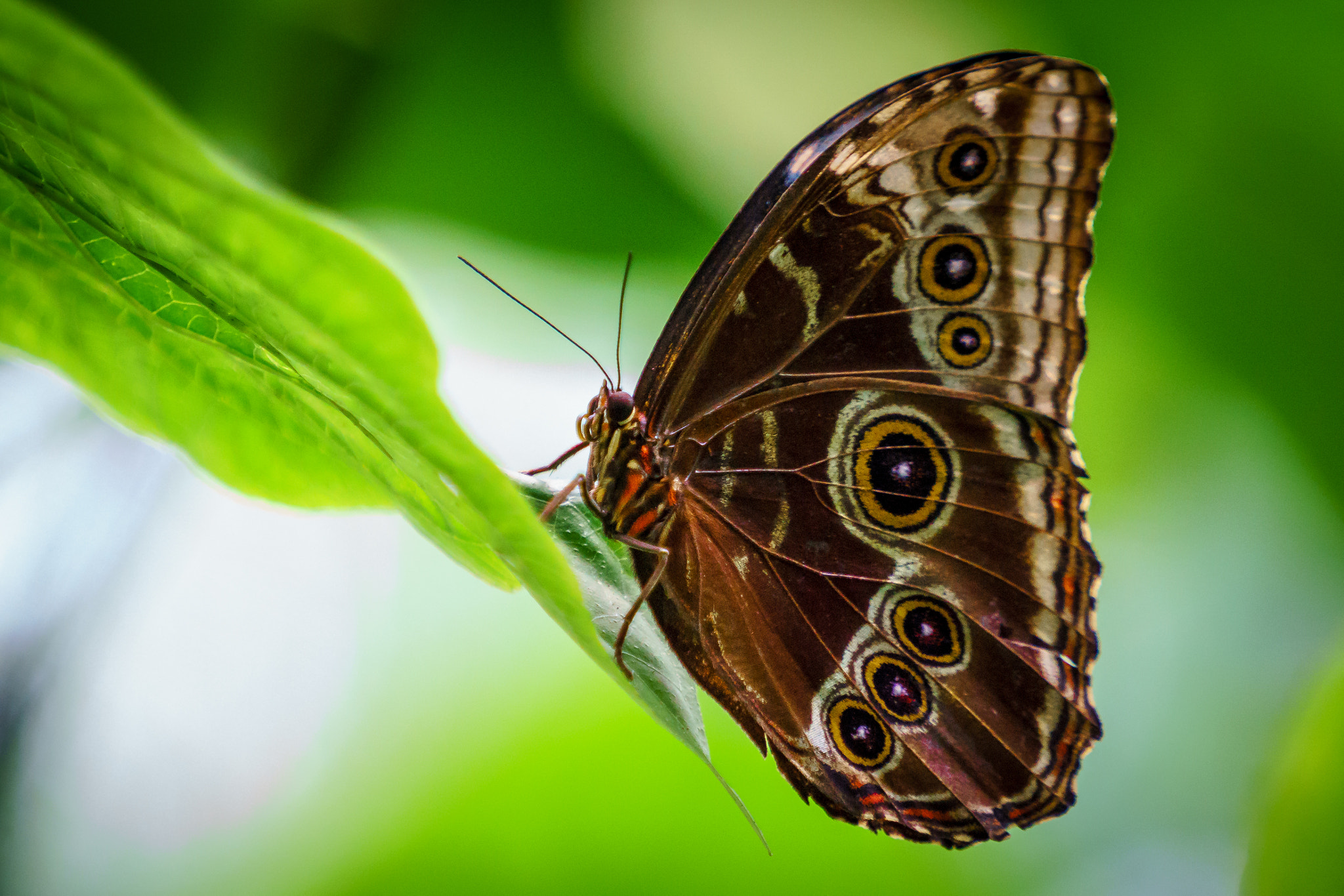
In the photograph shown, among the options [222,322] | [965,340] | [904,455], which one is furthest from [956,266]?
[222,322]

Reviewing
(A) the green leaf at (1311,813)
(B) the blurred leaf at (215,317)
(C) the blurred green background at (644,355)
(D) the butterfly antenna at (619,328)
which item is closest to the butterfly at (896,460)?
(D) the butterfly antenna at (619,328)

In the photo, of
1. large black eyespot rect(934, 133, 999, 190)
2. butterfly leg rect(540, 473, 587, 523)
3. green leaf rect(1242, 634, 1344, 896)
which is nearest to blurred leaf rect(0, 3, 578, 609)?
butterfly leg rect(540, 473, 587, 523)

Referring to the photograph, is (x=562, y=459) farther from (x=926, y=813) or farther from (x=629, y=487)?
(x=926, y=813)

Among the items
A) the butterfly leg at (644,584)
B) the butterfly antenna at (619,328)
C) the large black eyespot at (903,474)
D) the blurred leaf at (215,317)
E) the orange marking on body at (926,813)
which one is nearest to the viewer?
the blurred leaf at (215,317)

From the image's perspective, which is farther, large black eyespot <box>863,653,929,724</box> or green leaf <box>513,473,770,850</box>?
large black eyespot <box>863,653,929,724</box>

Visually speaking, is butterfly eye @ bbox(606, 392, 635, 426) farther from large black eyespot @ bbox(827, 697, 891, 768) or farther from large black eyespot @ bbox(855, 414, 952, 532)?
large black eyespot @ bbox(827, 697, 891, 768)

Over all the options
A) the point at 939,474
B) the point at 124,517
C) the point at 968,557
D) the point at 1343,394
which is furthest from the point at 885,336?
the point at 124,517

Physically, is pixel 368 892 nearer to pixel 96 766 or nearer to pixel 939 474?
pixel 96 766

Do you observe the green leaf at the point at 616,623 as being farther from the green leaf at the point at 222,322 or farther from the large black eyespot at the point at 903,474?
the large black eyespot at the point at 903,474
